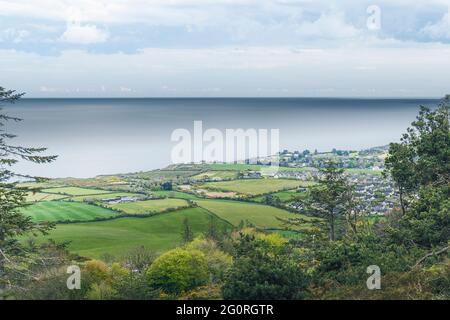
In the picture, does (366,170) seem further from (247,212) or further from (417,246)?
(417,246)

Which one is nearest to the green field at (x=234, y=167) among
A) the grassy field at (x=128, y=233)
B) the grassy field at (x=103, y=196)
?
the grassy field at (x=103, y=196)

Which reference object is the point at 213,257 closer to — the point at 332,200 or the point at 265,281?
the point at 332,200

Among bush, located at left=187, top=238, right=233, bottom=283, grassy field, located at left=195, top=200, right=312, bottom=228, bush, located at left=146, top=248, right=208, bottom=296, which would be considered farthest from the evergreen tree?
grassy field, located at left=195, top=200, right=312, bottom=228

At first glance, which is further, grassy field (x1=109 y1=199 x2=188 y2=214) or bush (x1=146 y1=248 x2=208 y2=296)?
grassy field (x1=109 y1=199 x2=188 y2=214)

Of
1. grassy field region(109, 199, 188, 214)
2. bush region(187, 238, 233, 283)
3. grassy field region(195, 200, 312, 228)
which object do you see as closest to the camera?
bush region(187, 238, 233, 283)

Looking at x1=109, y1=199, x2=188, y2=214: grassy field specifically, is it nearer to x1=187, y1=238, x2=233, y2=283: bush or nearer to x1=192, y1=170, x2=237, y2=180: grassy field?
x1=192, y1=170, x2=237, y2=180: grassy field

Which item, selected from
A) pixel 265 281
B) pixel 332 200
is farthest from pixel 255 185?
pixel 265 281
